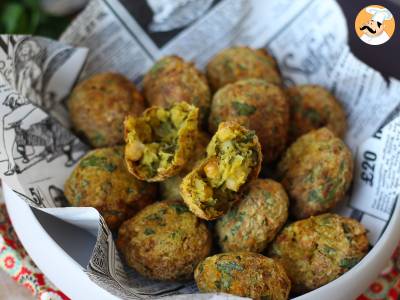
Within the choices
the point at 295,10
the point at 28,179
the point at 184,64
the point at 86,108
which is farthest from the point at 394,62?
the point at 28,179

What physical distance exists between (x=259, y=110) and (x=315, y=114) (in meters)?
0.19

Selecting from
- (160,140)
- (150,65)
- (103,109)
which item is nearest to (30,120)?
(103,109)

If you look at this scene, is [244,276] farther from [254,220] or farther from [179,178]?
[179,178]

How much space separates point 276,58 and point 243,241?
2.08 feet

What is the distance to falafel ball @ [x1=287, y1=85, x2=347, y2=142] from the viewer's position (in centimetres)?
139

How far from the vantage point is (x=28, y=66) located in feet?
4.50

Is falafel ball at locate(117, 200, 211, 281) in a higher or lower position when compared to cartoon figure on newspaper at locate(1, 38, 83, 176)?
lower

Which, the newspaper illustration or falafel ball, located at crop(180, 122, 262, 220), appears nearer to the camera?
falafel ball, located at crop(180, 122, 262, 220)

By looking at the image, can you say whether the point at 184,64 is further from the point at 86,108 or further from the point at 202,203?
the point at 202,203

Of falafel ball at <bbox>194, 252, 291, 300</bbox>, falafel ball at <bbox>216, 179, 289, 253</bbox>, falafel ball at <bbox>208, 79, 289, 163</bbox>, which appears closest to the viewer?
falafel ball at <bbox>194, 252, 291, 300</bbox>

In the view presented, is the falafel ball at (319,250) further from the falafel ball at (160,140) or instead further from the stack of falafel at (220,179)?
the falafel ball at (160,140)

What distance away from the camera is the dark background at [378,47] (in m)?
1.21

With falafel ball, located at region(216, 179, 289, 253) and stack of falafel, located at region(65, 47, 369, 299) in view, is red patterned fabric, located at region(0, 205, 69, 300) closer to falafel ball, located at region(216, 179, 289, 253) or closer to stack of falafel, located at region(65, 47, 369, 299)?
stack of falafel, located at region(65, 47, 369, 299)

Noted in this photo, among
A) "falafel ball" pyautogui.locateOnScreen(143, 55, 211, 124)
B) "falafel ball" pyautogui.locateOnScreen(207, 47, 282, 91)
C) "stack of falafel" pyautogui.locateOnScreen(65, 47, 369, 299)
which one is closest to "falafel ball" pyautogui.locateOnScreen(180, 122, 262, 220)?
"stack of falafel" pyautogui.locateOnScreen(65, 47, 369, 299)
